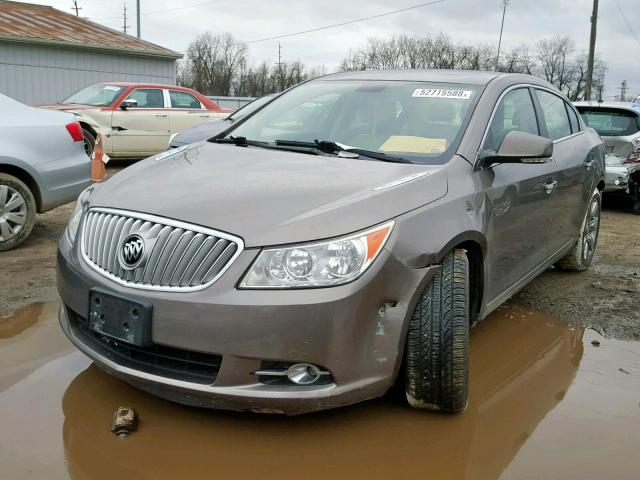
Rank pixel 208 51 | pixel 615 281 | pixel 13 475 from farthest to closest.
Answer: pixel 208 51
pixel 615 281
pixel 13 475

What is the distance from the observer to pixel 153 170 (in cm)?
314

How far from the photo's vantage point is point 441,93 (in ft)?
11.9

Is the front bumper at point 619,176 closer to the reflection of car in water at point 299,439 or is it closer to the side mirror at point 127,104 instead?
the reflection of car in water at point 299,439

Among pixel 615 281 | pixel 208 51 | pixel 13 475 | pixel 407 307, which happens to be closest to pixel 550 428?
pixel 407 307

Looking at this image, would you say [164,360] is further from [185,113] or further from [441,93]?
[185,113]

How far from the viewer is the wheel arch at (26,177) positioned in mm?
5375

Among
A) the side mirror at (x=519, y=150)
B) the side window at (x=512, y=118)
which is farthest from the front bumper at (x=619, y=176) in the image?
the side mirror at (x=519, y=150)

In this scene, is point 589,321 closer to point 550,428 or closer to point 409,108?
point 550,428

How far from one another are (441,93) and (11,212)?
12.6ft

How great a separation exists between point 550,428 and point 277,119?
2354 millimetres

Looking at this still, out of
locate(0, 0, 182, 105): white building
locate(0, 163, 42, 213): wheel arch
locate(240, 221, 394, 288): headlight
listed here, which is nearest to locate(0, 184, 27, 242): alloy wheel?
locate(0, 163, 42, 213): wheel arch

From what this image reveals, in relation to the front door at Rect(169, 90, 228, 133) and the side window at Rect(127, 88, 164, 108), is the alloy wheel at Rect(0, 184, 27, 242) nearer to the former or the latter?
the side window at Rect(127, 88, 164, 108)

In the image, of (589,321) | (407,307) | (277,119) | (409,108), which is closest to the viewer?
(407,307)

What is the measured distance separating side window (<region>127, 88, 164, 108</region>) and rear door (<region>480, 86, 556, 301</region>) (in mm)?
8882
